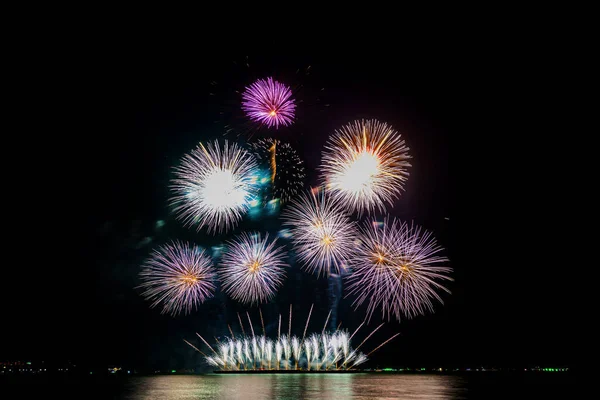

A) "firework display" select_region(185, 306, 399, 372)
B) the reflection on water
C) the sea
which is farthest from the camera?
"firework display" select_region(185, 306, 399, 372)

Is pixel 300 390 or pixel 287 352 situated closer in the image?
pixel 300 390

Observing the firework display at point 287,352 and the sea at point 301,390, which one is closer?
the sea at point 301,390

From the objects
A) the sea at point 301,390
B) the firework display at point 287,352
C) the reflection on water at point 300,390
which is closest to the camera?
the reflection on water at point 300,390

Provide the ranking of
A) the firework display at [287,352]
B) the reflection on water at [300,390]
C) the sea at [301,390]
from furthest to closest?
1. the firework display at [287,352]
2. the sea at [301,390]
3. the reflection on water at [300,390]

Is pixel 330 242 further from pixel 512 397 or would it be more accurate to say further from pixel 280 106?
pixel 512 397

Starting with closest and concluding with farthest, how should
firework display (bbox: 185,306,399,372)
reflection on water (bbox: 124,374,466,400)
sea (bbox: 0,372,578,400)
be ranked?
reflection on water (bbox: 124,374,466,400), sea (bbox: 0,372,578,400), firework display (bbox: 185,306,399,372)

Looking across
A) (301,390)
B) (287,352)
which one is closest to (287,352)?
(287,352)

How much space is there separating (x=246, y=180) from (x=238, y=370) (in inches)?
1559

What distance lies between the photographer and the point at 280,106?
98.7 feet

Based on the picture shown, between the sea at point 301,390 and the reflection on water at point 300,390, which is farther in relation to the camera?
the sea at point 301,390

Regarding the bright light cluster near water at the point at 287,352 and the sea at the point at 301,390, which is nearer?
the sea at the point at 301,390

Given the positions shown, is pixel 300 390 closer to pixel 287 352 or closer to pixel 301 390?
pixel 301 390

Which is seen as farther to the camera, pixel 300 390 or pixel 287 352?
pixel 287 352

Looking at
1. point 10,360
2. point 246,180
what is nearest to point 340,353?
point 246,180
